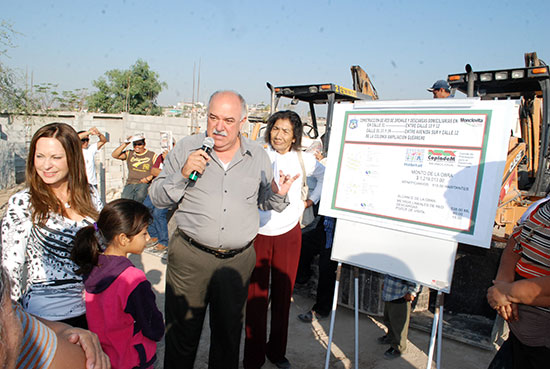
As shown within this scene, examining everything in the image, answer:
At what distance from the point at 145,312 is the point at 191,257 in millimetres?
473

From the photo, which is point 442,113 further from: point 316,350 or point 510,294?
point 316,350

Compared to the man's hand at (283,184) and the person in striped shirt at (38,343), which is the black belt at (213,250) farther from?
the person in striped shirt at (38,343)

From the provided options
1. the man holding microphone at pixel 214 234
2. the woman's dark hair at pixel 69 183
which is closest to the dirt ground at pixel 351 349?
the man holding microphone at pixel 214 234

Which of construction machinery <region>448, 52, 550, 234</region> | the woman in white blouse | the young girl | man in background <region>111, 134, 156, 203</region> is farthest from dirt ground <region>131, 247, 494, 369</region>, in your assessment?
man in background <region>111, 134, 156, 203</region>

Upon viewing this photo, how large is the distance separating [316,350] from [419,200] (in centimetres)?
185

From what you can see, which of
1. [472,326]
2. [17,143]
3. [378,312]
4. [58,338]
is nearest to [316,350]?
[378,312]

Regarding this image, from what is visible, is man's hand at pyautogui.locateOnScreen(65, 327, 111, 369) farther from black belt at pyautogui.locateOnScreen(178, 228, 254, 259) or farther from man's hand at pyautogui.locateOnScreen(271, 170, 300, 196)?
man's hand at pyautogui.locateOnScreen(271, 170, 300, 196)

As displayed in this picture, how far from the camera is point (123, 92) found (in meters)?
24.5

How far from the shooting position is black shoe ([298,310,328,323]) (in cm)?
382

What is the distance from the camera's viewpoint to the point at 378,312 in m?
3.81

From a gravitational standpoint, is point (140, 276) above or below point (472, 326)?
above

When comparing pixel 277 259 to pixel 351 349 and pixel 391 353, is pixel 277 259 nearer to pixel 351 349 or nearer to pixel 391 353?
pixel 351 349

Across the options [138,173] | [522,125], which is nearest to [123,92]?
[138,173]

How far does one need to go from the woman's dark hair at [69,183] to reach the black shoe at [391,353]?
2.68 metres
